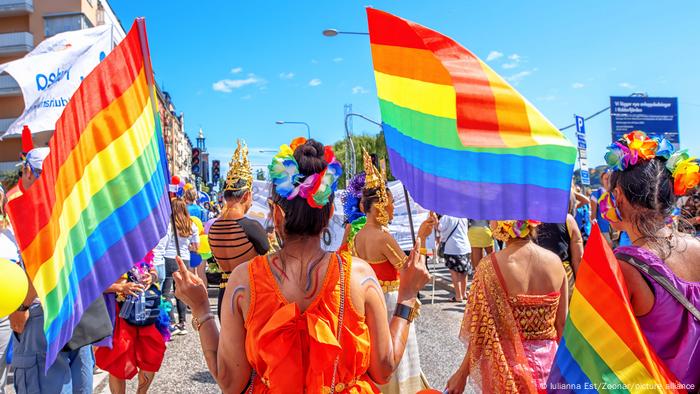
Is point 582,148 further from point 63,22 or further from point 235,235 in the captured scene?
point 63,22

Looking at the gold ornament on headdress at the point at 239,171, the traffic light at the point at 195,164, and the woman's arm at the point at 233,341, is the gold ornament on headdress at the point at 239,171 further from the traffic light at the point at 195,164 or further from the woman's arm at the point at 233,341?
the traffic light at the point at 195,164

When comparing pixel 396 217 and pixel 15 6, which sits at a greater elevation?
pixel 15 6

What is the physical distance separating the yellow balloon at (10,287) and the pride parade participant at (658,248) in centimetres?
297

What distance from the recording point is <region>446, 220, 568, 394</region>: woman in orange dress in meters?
2.87

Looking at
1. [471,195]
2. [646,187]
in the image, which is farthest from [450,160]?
[646,187]

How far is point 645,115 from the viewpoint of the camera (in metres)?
28.4

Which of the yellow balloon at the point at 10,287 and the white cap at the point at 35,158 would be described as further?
the white cap at the point at 35,158

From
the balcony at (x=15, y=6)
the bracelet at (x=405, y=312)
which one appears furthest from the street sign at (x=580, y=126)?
the balcony at (x=15, y=6)

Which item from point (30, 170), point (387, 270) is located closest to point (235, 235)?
point (387, 270)

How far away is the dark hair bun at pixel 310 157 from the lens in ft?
6.73

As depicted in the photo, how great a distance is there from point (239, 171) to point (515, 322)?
2513mm

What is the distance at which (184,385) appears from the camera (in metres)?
5.22

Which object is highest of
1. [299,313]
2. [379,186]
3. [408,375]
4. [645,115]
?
[645,115]

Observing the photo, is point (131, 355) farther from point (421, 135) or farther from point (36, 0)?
point (36, 0)
